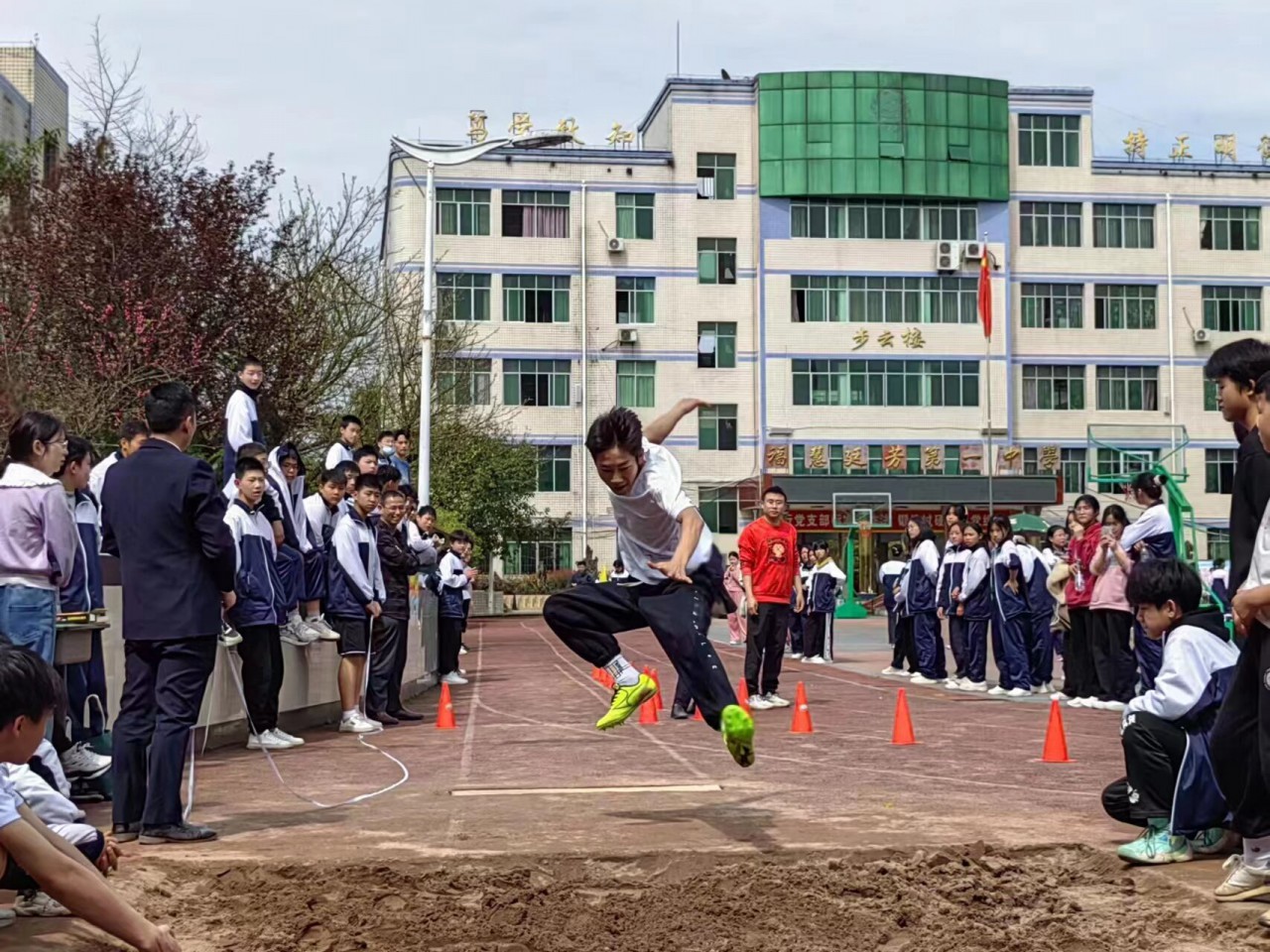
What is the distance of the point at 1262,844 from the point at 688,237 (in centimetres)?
5550

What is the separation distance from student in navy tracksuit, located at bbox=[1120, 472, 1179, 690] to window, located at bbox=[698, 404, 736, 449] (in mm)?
44808

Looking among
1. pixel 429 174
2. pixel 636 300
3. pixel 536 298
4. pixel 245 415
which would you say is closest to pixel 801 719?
pixel 245 415

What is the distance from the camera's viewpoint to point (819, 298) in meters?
60.6

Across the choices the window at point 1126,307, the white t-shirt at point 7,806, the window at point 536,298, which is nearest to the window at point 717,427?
the window at point 536,298

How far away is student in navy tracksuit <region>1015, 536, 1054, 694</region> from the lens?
1766 centimetres

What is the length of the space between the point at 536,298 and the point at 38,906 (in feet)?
180

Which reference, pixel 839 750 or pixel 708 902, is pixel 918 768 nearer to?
pixel 839 750

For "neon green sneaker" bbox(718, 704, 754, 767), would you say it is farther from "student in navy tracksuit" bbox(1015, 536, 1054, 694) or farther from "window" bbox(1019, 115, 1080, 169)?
"window" bbox(1019, 115, 1080, 169)

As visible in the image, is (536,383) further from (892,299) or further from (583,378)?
(892,299)

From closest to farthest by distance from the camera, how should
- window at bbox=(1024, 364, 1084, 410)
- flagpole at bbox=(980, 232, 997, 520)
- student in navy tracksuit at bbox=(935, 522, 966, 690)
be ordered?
1. student in navy tracksuit at bbox=(935, 522, 966, 690)
2. flagpole at bbox=(980, 232, 997, 520)
3. window at bbox=(1024, 364, 1084, 410)

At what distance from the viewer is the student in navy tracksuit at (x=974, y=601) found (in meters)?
18.6

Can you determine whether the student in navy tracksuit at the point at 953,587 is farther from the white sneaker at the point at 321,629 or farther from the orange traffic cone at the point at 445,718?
the white sneaker at the point at 321,629

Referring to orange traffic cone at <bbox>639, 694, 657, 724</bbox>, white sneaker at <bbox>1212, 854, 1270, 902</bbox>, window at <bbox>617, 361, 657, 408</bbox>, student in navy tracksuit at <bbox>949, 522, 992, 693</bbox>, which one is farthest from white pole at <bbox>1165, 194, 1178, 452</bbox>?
white sneaker at <bbox>1212, 854, 1270, 902</bbox>

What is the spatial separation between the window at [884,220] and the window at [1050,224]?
87.0 inches
